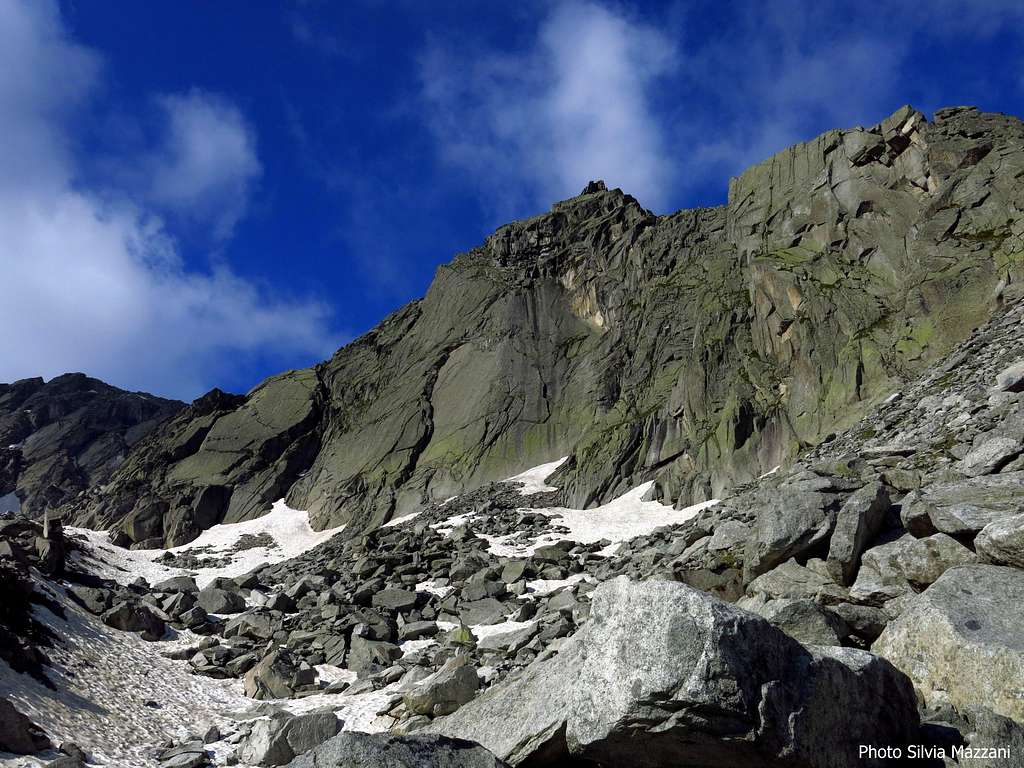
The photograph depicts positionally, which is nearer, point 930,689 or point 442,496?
point 930,689

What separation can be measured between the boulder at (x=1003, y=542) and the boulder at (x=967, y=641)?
29 cm

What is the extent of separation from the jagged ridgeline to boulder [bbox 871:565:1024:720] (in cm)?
3305

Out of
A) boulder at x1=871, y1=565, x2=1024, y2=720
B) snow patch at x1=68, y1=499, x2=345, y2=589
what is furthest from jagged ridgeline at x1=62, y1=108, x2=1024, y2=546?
boulder at x1=871, y1=565, x2=1024, y2=720

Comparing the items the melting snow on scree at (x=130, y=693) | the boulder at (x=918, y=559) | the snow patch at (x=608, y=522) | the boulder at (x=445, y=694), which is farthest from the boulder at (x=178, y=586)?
the boulder at (x=918, y=559)

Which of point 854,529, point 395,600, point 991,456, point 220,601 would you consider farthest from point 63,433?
point 991,456

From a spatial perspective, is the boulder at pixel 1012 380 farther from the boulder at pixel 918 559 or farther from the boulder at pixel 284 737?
the boulder at pixel 284 737

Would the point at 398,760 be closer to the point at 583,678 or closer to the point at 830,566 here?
the point at 583,678

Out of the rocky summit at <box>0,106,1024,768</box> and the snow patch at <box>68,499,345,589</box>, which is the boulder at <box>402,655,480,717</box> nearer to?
the rocky summit at <box>0,106,1024,768</box>

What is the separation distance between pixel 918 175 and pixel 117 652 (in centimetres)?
5354

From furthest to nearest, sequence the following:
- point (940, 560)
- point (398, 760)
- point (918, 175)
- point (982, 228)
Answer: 1. point (918, 175)
2. point (982, 228)
3. point (940, 560)
4. point (398, 760)

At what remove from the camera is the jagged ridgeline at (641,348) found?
4384cm

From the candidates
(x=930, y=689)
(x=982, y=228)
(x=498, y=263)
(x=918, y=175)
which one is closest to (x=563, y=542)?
(x=930, y=689)

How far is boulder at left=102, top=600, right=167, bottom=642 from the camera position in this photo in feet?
81.9

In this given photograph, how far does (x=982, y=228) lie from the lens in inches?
1649
